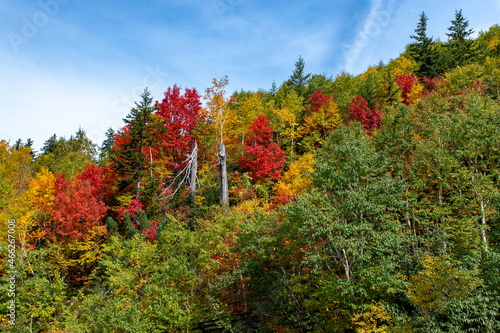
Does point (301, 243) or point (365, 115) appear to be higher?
point (365, 115)

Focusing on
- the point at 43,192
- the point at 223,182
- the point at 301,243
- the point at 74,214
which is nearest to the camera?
the point at 301,243

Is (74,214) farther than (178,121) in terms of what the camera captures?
No

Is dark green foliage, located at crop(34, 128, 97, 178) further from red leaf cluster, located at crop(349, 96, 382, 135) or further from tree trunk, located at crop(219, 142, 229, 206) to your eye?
red leaf cluster, located at crop(349, 96, 382, 135)

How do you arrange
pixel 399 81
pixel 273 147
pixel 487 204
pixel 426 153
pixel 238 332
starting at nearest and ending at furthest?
pixel 487 204
pixel 238 332
pixel 426 153
pixel 273 147
pixel 399 81

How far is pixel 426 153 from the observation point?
1493 centimetres

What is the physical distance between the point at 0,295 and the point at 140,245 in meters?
7.86

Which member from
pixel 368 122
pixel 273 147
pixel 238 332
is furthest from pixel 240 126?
pixel 238 332

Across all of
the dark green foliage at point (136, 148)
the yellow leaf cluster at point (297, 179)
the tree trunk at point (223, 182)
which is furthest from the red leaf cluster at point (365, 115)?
the dark green foliage at point (136, 148)

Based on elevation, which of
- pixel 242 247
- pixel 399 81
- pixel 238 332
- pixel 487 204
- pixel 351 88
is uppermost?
pixel 351 88

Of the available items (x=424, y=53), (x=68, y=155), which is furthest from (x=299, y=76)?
(x=68, y=155)

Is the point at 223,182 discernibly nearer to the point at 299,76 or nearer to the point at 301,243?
the point at 301,243

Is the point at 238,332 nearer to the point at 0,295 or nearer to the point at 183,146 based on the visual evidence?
the point at 0,295

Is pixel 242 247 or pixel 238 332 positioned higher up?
pixel 242 247

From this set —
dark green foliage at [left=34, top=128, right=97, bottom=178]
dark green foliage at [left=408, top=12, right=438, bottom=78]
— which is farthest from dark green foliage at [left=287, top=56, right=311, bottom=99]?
dark green foliage at [left=34, top=128, right=97, bottom=178]
